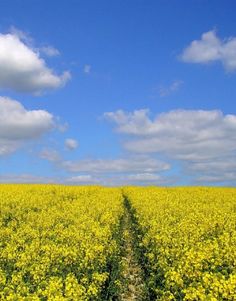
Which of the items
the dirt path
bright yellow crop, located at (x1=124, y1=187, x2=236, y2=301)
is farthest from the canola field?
the dirt path

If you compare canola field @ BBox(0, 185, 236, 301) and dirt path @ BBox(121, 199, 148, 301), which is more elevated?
canola field @ BBox(0, 185, 236, 301)

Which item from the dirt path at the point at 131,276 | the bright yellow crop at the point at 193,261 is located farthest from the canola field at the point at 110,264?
the dirt path at the point at 131,276

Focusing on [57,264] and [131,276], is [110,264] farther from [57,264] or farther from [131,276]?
[131,276]

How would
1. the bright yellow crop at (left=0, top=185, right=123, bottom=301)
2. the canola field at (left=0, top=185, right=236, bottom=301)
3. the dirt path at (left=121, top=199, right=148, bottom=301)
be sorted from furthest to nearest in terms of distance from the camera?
the dirt path at (left=121, top=199, right=148, bottom=301) → the bright yellow crop at (left=0, top=185, right=123, bottom=301) → the canola field at (left=0, top=185, right=236, bottom=301)

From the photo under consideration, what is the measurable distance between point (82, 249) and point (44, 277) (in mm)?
2668

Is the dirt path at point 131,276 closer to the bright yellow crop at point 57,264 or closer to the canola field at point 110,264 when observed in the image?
the canola field at point 110,264

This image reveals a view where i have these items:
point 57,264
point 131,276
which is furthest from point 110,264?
point 131,276

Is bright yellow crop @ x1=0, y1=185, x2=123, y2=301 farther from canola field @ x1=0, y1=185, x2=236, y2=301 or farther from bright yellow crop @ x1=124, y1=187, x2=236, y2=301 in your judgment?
bright yellow crop @ x1=124, y1=187, x2=236, y2=301

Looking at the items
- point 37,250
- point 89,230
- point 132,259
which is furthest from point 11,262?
point 132,259

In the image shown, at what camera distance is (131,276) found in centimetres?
1873

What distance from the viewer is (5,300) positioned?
30.8 ft

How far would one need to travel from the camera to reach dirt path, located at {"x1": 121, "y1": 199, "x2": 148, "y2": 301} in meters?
16.2

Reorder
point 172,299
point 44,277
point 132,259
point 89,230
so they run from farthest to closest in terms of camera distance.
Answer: point 132,259 → point 89,230 → point 44,277 → point 172,299

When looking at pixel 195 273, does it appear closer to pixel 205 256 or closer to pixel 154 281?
pixel 205 256
